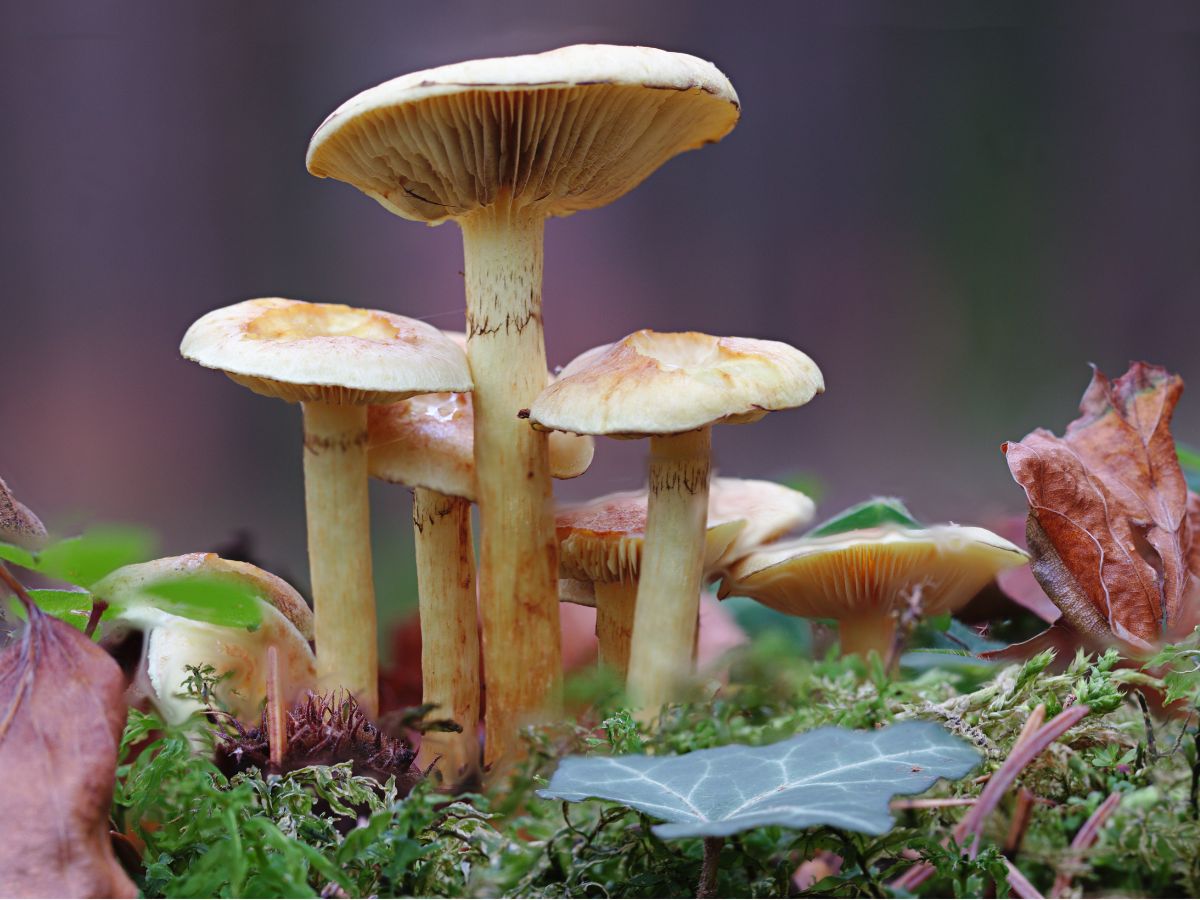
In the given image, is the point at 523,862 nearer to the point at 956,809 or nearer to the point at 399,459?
the point at 956,809

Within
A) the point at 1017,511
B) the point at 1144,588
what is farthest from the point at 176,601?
the point at 1017,511

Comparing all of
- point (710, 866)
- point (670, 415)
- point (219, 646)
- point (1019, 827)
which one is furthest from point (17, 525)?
point (1019, 827)

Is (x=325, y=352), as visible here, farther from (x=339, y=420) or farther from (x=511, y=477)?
(x=511, y=477)

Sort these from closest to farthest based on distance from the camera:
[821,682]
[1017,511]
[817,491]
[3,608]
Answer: [3,608] < [821,682] < [817,491] < [1017,511]

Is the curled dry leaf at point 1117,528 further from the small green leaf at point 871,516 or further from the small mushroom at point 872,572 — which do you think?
the small green leaf at point 871,516

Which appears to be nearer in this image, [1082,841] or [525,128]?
[1082,841]

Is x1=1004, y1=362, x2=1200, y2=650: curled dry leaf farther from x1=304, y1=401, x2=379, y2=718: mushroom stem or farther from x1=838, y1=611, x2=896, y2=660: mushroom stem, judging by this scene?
x1=304, y1=401, x2=379, y2=718: mushroom stem
